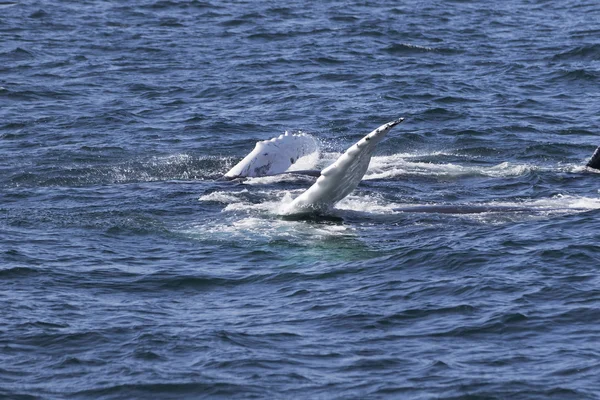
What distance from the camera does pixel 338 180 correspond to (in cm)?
2178

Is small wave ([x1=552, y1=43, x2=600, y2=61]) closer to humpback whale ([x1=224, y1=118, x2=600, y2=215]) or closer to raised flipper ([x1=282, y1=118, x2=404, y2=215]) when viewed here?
humpback whale ([x1=224, y1=118, x2=600, y2=215])

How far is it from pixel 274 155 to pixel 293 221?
5.79 meters

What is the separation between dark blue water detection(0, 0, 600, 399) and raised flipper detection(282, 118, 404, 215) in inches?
14.7

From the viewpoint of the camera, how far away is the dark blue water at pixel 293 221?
15.4 m

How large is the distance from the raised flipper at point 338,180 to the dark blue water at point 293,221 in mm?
373

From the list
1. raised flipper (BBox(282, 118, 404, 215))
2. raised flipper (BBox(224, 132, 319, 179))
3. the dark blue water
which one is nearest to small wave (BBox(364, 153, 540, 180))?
the dark blue water

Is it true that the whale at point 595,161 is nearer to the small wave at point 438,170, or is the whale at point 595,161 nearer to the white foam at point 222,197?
the small wave at point 438,170

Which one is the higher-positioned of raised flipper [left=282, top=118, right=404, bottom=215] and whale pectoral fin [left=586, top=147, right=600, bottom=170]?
raised flipper [left=282, top=118, right=404, bottom=215]

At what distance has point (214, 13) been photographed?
159 ft

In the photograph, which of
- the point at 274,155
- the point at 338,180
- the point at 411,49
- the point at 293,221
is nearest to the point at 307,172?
the point at 274,155

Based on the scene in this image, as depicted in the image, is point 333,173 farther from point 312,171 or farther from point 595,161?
point 595,161

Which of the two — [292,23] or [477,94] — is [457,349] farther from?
[292,23]

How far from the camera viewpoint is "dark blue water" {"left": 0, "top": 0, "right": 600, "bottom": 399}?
15.4m

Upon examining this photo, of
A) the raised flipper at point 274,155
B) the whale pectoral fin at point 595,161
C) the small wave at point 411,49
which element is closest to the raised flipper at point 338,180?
the raised flipper at point 274,155
